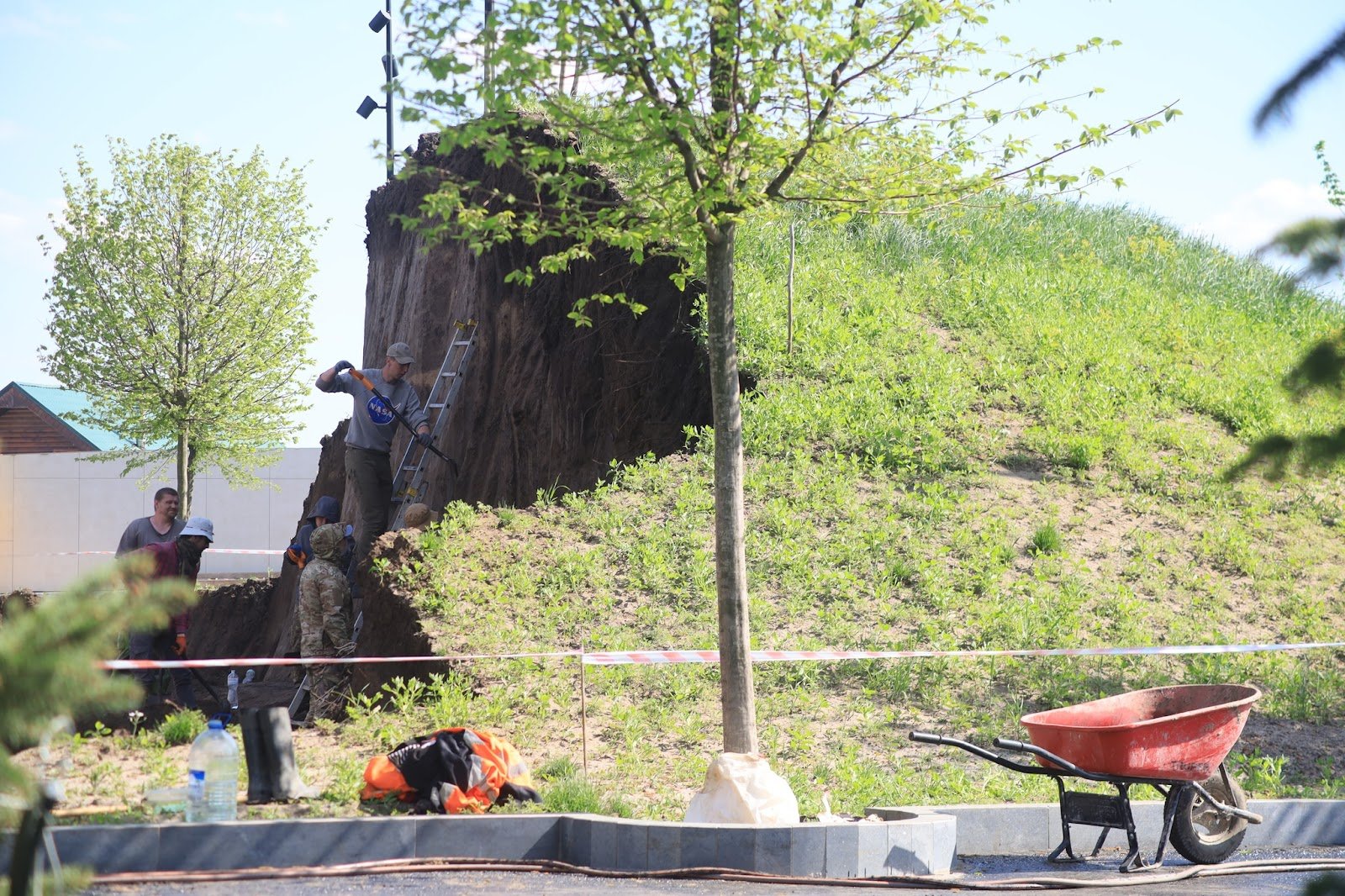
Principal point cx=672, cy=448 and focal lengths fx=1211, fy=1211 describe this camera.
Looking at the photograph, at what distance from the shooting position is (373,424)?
1246cm

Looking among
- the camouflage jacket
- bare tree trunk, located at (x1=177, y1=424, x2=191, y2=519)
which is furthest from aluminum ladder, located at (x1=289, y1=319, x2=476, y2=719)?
bare tree trunk, located at (x1=177, y1=424, x2=191, y2=519)

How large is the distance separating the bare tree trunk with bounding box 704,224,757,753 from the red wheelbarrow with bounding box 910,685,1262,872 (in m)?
1.22

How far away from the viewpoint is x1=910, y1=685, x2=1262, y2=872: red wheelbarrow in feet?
23.0

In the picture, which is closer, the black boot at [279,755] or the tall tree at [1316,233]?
the tall tree at [1316,233]

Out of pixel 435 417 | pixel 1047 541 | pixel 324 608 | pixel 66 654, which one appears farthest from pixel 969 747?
pixel 435 417

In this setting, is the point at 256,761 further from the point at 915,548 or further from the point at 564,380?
the point at 564,380

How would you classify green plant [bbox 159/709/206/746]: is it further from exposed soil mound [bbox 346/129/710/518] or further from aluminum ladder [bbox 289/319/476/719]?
exposed soil mound [bbox 346/129/710/518]

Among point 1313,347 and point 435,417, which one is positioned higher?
point 435,417

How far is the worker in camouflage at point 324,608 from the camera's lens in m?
11.4

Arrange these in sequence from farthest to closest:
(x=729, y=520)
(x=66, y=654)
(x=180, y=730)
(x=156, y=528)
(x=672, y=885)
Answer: (x=156, y=528) < (x=180, y=730) < (x=729, y=520) < (x=672, y=885) < (x=66, y=654)

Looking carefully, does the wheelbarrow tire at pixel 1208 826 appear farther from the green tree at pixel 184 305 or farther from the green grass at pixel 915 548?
the green tree at pixel 184 305

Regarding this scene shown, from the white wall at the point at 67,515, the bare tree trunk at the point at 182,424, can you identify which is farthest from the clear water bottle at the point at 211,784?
the white wall at the point at 67,515

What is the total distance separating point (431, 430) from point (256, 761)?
8.26 m

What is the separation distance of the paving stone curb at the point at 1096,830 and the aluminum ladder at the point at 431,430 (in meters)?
6.25
